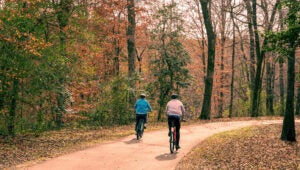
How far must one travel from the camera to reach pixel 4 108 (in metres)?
15.8

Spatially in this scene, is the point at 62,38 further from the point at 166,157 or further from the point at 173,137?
the point at 166,157

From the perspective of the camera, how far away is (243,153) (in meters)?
11.9

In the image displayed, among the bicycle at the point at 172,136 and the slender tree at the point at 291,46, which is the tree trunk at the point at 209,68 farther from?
the bicycle at the point at 172,136

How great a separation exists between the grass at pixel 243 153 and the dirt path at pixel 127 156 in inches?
24.5

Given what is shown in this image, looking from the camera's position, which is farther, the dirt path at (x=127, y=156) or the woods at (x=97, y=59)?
the woods at (x=97, y=59)

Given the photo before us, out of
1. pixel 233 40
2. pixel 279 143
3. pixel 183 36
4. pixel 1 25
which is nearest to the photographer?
pixel 279 143

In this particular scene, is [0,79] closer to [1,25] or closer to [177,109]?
[1,25]

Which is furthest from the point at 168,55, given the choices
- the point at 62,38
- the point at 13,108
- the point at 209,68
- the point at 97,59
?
the point at 13,108

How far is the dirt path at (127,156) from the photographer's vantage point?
10289mm

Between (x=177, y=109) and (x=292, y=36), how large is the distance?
16.4 feet

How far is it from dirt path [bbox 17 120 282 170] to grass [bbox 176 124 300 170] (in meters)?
0.62

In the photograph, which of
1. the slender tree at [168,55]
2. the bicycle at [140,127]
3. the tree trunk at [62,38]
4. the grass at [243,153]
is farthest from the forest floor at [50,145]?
the slender tree at [168,55]

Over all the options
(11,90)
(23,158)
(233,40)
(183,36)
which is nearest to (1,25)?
(11,90)

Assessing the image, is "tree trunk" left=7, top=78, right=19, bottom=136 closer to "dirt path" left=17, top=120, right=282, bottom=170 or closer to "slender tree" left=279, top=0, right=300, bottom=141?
"dirt path" left=17, top=120, right=282, bottom=170
